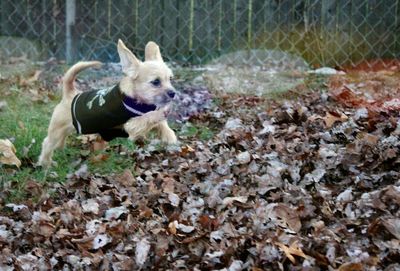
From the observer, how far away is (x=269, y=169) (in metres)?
4.89

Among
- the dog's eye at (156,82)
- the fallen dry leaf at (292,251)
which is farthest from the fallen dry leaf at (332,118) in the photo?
the fallen dry leaf at (292,251)

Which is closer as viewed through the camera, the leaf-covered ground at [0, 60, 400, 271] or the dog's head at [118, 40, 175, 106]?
the leaf-covered ground at [0, 60, 400, 271]

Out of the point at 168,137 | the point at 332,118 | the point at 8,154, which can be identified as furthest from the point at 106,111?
the point at 332,118

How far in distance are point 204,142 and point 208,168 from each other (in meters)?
1.11

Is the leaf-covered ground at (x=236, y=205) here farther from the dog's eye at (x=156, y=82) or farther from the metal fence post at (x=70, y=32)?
the metal fence post at (x=70, y=32)

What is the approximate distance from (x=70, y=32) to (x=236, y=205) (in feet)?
21.3

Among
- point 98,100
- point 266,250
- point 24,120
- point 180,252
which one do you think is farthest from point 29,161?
point 266,250

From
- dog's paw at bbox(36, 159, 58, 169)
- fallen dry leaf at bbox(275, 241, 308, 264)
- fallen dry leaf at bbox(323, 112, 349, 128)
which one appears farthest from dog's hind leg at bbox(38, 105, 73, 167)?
fallen dry leaf at bbox(275, 241, 308, 264)

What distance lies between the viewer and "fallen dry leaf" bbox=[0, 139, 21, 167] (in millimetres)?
5828

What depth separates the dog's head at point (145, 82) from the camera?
5.88m

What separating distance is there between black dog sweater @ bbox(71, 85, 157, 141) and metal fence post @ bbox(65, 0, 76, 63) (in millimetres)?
4486

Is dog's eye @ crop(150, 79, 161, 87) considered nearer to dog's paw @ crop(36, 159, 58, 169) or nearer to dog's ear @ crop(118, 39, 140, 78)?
dog's ear @ crop(118, 39, 140, 78)

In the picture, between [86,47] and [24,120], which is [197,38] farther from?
[24,120]

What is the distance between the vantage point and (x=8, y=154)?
19.2 ft
